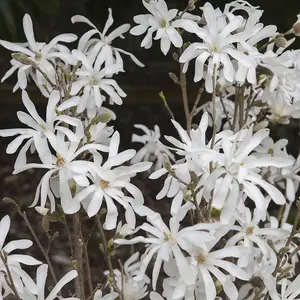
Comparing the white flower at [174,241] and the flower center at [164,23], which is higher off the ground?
the flower center at [164,23]

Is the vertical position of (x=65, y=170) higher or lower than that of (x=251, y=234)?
higher

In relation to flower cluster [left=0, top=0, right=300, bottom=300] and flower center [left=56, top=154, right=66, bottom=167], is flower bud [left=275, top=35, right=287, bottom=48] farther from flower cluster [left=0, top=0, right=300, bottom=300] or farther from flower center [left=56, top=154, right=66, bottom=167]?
flower center [left=56, top=154, right=66, bottom=167]

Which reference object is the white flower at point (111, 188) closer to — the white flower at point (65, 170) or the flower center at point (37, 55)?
the white flower at point (65, 170)

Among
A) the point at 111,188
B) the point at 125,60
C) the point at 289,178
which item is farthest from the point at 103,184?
the point at 125,60

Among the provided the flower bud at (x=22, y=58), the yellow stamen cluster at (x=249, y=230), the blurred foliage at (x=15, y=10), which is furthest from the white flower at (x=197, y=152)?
the blurred foliage at (x=15, y=10)

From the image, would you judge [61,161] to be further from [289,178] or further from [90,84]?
[289,178]

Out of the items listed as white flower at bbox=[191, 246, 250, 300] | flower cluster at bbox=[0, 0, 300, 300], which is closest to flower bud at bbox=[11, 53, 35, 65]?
flower cluster at bbox=[0, 0, 300, 300]
